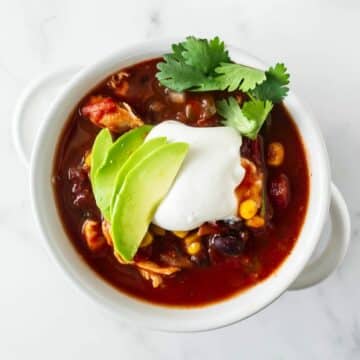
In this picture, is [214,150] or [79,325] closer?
[214,150]

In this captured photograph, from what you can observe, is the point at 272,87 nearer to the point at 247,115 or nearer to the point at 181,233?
the point at 247,115

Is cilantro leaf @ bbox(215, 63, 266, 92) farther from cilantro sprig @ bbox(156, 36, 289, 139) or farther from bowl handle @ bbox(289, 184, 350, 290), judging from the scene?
bowl handle @ bbox(289, 184, 350, 290)

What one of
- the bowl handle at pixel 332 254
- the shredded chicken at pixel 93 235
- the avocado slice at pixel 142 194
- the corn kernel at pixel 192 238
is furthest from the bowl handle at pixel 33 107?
Answer: the bowl handle at pixel 332 254

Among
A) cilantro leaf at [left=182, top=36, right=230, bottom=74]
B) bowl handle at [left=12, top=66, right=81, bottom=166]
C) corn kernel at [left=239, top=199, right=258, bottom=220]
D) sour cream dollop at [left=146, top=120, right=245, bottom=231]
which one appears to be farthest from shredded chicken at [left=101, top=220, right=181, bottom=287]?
cilantro leaf at [left=182, top=36, right=230, bottom=74]

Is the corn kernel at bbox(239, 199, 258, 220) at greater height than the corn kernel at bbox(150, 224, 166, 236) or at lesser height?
greater

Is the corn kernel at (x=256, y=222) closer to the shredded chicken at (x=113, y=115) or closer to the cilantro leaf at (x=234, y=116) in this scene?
the cilantro leaf at (x=234, y=116)

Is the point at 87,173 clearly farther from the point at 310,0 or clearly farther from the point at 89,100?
the point at 310,0

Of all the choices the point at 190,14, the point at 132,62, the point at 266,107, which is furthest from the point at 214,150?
the point at 190,14
